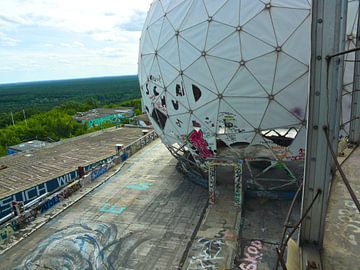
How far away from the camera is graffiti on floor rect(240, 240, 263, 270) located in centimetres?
963

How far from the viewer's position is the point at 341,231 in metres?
3.54

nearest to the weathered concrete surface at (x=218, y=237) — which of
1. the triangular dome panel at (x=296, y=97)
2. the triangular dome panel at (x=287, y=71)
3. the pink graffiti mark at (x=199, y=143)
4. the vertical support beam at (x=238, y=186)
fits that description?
the vertical support beam at (x=238, y=186)

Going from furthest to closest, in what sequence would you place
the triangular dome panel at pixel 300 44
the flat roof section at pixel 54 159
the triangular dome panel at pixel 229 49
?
the flat roof section at pixel 54 159 < the triangular dome panel at pixel 229 49 < the triangular dome panel at pixel 300 44

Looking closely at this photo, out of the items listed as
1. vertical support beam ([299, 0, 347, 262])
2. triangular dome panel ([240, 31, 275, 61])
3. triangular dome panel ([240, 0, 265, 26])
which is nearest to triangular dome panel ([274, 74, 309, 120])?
triangular dome panel ([240, 31, 275, 61])

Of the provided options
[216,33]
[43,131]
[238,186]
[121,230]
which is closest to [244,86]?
[216,33]

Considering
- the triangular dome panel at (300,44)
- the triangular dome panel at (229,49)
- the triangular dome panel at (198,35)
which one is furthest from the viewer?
the triangular dome panel at (198,35)

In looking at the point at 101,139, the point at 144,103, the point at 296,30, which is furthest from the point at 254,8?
the point at 101,139

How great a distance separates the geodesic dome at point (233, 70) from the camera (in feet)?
34.3

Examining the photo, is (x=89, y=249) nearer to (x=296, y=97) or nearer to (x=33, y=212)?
(x=33, y=212)

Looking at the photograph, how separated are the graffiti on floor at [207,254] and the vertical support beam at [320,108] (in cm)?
697

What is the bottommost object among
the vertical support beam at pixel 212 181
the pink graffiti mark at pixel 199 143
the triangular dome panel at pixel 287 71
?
the vertical support beam at pixel 212 181

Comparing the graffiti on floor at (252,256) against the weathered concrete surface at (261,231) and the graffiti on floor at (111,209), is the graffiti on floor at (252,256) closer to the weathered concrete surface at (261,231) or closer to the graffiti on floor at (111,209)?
the weathered concrete surface at (261,231)

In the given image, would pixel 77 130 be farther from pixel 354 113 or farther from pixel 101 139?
pixel 354 113

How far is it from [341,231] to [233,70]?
8344 mm
